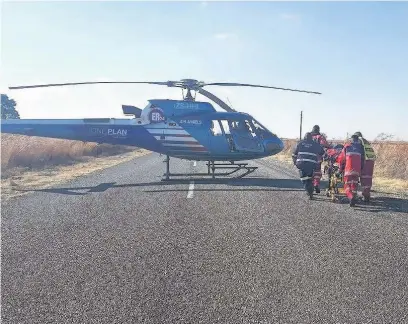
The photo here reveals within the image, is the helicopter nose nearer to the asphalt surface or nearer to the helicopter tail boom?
the helicopter tail boom

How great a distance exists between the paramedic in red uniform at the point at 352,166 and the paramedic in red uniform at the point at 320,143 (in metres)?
1.08

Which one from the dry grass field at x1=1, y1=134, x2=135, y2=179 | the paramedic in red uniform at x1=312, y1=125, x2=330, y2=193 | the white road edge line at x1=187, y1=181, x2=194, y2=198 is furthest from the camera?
the dry grass field at x1=1, y1=134, x2=135, y2=179

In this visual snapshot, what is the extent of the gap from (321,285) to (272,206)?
5301 mm

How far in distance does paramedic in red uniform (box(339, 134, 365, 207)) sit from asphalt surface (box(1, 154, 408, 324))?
41 cm

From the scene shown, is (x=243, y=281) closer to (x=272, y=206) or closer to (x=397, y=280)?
(x=397, y=280)

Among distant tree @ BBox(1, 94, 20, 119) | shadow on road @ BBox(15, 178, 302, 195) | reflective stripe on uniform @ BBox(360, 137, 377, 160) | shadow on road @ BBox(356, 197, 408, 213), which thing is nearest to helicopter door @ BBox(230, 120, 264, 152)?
shadow on road @ BBox(15, 178, 302, 195)

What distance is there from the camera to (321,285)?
16.3 ft

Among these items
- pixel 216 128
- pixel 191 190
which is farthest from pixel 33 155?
pixel 191 190

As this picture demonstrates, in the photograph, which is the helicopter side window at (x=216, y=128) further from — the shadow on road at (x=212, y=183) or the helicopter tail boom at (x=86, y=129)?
the helicopter tail boom at (x=86, y=129)

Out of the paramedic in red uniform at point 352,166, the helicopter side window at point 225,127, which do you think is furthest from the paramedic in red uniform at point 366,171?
the helicopter side window at point 225,127

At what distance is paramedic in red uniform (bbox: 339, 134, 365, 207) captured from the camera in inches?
417

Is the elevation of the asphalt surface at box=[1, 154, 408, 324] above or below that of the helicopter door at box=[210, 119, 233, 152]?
below

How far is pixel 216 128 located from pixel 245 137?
47.4 inches

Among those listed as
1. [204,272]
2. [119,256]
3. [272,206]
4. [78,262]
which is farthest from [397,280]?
[272,206]
